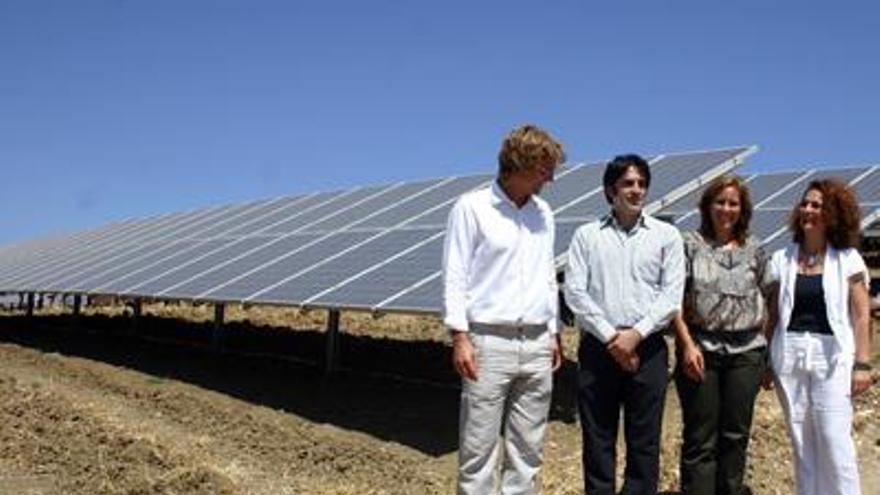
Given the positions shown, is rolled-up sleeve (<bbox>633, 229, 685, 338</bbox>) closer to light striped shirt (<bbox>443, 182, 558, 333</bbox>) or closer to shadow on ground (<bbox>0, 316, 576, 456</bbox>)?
light striped shirt (<bbox>443, 182, 558, 333</bbox>)

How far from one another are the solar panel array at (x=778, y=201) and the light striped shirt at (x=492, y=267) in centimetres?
709

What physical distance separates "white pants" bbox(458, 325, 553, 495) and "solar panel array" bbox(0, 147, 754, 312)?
2900mm

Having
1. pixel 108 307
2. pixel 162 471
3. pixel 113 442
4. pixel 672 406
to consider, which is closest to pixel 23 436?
pixel 113 442

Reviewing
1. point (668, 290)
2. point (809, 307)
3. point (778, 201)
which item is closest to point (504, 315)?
point (668, 290)

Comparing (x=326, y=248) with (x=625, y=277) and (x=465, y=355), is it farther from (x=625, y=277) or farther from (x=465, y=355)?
(x=465, y=355)

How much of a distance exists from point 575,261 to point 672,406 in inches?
166

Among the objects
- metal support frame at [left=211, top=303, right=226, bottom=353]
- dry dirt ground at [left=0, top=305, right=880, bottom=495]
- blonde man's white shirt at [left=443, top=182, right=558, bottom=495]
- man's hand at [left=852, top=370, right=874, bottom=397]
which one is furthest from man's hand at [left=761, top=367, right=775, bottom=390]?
metal support frame at [left=211, top=303, right=226, bottom=353]

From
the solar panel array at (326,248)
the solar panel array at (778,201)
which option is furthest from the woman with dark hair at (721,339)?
the solar panel array at (778,201)

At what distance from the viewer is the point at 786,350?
5.13m

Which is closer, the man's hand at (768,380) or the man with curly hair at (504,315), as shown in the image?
the man with curly hair at (504,315)

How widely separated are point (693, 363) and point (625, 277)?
2.02ft

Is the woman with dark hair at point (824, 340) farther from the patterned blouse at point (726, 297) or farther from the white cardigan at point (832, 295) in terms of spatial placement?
the patterned blouse at point (726, 297)

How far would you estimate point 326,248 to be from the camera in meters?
11.9

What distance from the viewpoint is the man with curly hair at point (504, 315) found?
4559 mm
